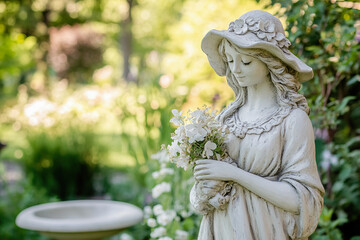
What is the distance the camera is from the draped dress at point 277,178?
162cm

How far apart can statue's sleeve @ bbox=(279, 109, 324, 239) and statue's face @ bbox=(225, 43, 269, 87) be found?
220 mm

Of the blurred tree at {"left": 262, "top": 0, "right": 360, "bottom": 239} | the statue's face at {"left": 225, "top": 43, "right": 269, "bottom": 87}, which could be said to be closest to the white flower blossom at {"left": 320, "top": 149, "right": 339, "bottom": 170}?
the blurred tree at {"left": 262, "top": 0, "right": 360, "bottom": 239}

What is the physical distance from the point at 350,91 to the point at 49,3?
13734 millimetres

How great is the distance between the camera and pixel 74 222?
134 inches

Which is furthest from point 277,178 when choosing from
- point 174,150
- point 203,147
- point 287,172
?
point 174,150

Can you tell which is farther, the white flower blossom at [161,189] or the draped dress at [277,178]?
the white flower blossom at [161,189]

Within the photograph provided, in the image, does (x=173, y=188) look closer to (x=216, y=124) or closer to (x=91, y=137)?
(x=216, y=124)

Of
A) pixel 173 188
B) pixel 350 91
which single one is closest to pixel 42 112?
pixel 173 188

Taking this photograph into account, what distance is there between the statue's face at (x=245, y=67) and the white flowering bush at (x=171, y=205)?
1.52 m

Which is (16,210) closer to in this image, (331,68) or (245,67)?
(331,68)

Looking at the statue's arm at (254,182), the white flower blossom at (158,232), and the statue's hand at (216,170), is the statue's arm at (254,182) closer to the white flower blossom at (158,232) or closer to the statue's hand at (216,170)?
the statue's hand at (216,170)

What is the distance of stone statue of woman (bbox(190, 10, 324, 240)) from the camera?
5.32 feet

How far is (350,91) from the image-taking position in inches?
142

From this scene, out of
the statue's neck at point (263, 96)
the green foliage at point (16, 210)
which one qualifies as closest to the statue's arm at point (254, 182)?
the statue's neck at point (263, 96)
